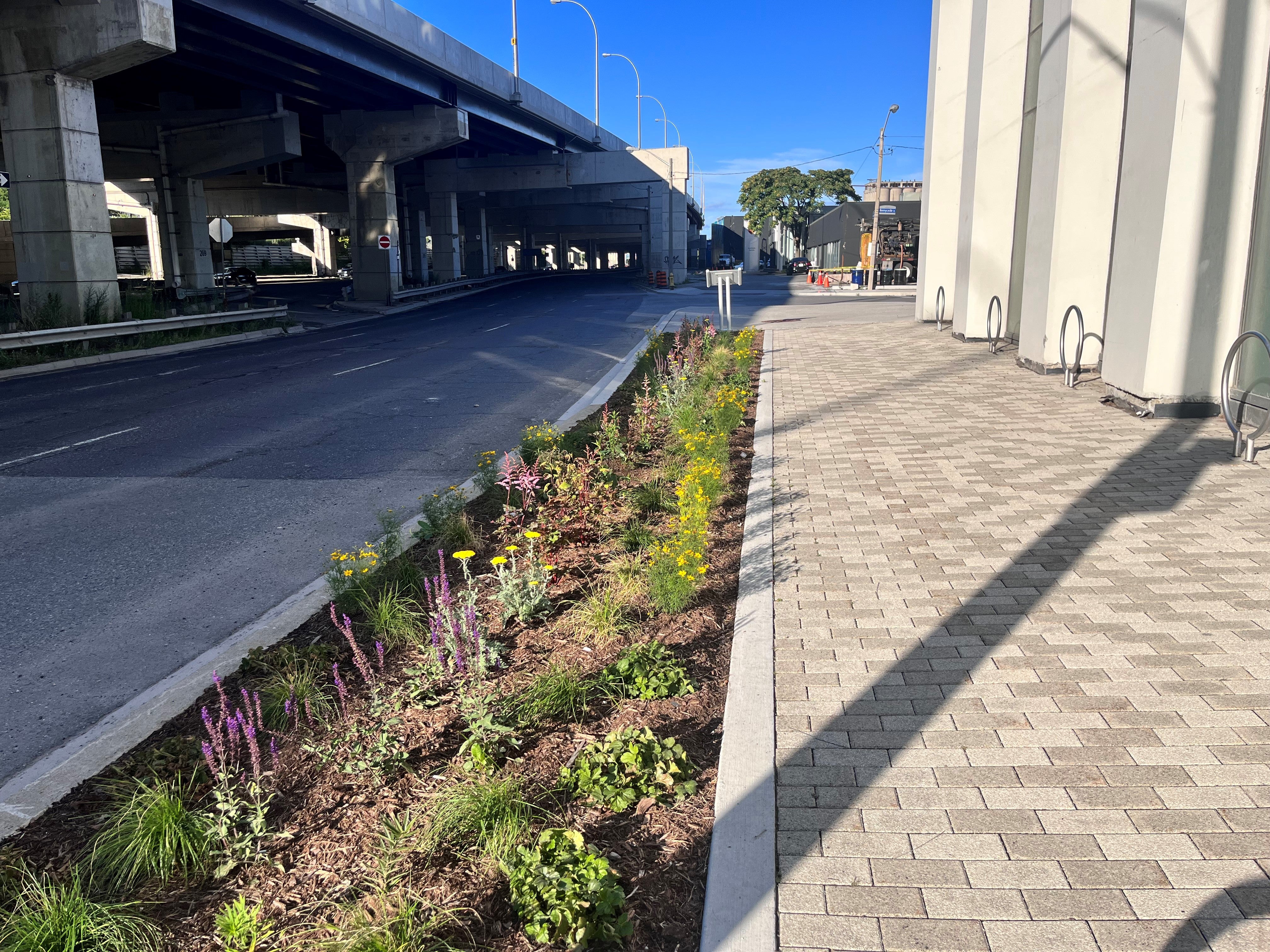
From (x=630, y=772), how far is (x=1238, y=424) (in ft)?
26.3

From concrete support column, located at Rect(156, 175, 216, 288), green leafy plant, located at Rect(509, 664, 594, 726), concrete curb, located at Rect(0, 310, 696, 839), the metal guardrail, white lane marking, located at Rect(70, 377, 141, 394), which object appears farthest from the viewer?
concrete support column, located at Rect(156, 175, 216, 288)

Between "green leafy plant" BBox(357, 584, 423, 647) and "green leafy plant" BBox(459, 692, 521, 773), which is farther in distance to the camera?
"green leafy plant" BBox(357, 584, 423, 647)

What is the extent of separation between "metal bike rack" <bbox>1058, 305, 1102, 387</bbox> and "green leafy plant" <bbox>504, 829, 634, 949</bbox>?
11559mm

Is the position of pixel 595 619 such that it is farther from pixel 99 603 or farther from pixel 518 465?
pixel 99 603

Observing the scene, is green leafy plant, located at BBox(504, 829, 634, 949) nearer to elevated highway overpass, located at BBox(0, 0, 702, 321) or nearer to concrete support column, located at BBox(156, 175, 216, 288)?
elevated highway overpass, located at BBox(0, 0, 702, 321)

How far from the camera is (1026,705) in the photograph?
163 inches

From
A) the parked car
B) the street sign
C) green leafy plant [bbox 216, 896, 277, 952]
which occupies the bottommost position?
green leafy plant [bbox 216, 896, 277, 952]

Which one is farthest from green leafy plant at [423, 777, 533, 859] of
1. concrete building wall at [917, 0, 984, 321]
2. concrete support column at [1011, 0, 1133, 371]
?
concrete building wall at [917, 0, 984, 321]

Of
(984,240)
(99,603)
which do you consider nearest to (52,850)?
(99,603)

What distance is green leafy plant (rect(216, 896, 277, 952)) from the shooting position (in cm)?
272

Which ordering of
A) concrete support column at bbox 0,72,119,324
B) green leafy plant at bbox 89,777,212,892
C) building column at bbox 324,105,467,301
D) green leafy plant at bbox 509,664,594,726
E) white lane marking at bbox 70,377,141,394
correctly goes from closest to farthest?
green leafy plant at bbox 89,777,212,892 → green leafy plant at bbox 509,664,594,726 → white lane marking at bbox 70,377,141,394 → concrete support column at bbox 0,72,119,324 → building column at bbox 324,105,467,301

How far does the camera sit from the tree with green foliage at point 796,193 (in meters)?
105

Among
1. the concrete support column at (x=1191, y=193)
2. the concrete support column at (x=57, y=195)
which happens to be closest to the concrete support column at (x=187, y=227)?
the concrete support column at (x=57, y=195)

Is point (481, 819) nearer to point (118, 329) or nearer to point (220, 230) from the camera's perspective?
point (118, 329)
